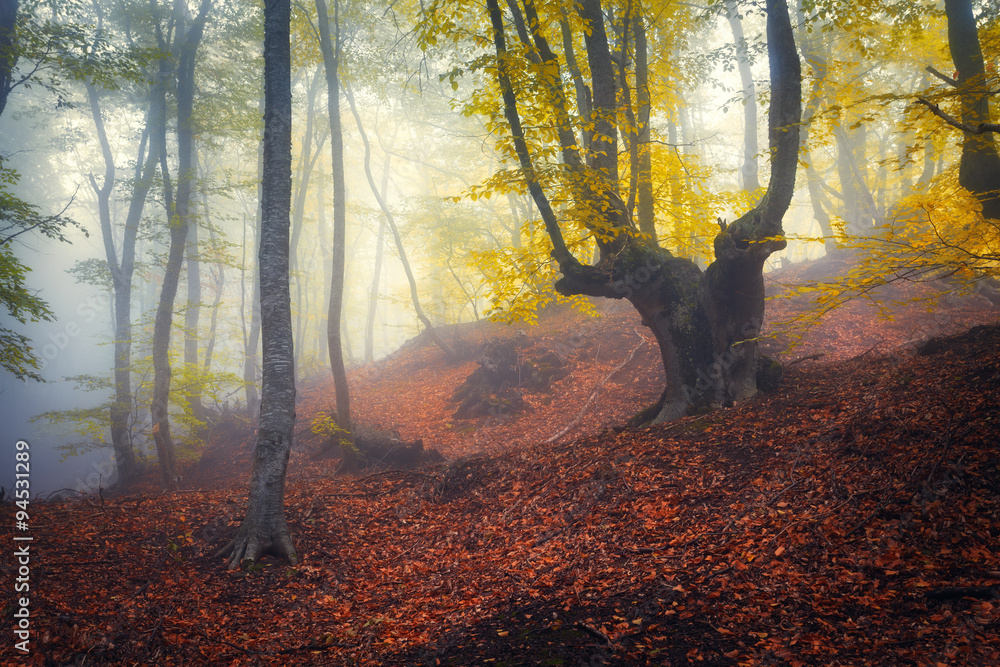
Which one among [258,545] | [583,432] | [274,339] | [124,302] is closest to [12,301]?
[274,339]

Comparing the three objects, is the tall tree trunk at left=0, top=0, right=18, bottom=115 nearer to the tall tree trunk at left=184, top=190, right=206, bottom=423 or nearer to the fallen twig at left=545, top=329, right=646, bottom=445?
the tall tree trunk at left=184, top=190, right=206, bottom=423

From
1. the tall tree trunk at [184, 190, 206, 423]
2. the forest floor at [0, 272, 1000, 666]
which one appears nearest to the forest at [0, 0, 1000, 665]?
the forest floor at [0, 272, 1000, 666]

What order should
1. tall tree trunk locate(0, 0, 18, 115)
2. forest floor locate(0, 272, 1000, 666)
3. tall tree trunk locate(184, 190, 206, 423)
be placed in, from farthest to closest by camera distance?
tall tree trunk locate(184, 190, 206, 423) < tall tree trunk locate(0, 0, 18, 115) < forest floor locate(0, 272, 1000, 666)

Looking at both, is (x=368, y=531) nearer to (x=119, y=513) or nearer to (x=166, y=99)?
(x=119, y=513)

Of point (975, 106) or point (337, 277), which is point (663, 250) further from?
point (337, 277)

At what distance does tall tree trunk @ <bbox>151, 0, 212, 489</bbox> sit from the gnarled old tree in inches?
379

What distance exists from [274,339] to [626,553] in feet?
16.2

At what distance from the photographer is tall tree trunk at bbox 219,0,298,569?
547 cm

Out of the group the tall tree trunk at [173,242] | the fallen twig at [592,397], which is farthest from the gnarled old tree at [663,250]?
the tall tree trunk at [173,242]

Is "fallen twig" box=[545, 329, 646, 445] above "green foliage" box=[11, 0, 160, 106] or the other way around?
the other way around

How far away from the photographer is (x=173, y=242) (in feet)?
38.3

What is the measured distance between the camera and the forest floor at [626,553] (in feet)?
10.0

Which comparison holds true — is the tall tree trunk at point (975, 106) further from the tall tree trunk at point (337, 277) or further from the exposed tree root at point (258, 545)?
the tall tree trunk at point (337, 277)

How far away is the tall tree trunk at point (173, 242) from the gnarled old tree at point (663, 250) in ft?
31.6
